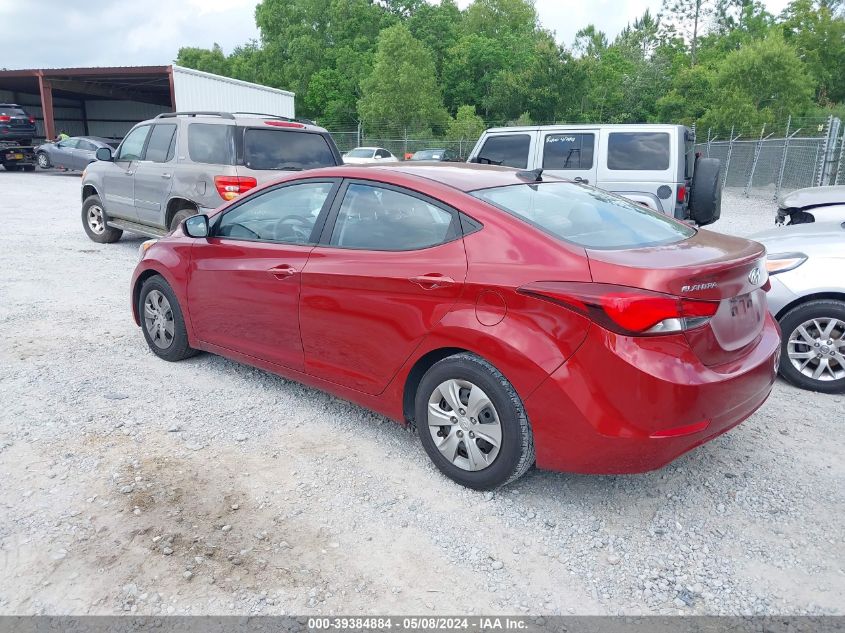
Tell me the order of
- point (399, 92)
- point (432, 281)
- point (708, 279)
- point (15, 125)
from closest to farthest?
point (708, 279) → point (432, 281) → point (15, 125) → point (399, 92)

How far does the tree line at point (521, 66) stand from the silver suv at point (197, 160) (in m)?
31.5

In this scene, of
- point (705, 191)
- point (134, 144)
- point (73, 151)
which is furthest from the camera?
point (73, 151)

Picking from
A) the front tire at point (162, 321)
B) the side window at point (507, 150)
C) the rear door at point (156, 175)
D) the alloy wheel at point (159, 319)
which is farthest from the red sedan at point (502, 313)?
the side window at point (507, 150)

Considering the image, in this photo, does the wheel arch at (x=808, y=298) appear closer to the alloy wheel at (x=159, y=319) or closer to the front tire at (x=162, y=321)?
the front tire at (x=162, y=321)

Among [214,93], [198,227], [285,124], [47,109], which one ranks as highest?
[214,93]

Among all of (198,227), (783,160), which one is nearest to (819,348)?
(198,227)

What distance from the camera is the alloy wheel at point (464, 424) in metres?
3.15

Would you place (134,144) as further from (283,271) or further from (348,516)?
(348,516)

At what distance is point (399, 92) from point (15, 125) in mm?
23861

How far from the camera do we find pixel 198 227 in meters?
4.55

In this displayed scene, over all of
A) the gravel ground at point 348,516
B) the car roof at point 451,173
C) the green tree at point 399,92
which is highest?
the green tree at point 399,92

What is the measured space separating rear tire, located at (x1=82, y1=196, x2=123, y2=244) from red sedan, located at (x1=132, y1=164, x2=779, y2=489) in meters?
6.94

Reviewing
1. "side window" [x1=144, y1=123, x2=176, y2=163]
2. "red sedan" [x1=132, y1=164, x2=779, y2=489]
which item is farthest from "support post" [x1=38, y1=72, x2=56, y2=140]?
"red sedan" [x1=132, y1=164, x2=779, y2=489]

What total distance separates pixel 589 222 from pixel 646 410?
3.73ft
